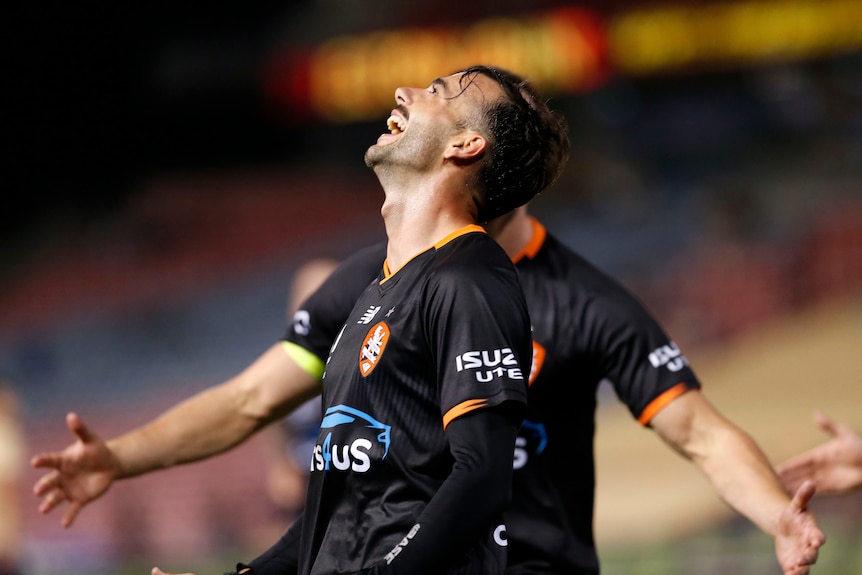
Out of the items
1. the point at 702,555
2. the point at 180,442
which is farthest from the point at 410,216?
the point at 702,555

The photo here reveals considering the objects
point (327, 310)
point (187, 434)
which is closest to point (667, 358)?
point (327, 310)

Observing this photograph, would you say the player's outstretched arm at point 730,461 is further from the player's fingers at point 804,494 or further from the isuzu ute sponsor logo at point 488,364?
the isuzu ute sponsor logo at point 488,364

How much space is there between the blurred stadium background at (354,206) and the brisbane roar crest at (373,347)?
224 inches

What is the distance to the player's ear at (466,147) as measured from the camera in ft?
8.75

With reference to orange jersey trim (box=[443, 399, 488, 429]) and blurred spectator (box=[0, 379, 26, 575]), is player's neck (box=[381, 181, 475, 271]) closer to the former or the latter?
orange jersey trim (box=[443, 399, 488, 429])

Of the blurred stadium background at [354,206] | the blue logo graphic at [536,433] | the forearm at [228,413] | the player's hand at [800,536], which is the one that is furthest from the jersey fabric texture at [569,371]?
the blurred stadium background at [354,206]

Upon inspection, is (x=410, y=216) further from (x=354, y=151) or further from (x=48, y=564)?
(x=354, y=151)

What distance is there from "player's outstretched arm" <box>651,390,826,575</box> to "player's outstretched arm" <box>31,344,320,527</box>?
1.09 m

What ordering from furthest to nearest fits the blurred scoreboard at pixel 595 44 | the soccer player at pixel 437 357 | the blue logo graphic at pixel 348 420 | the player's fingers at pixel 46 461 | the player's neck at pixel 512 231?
the blurred scoreboard at pixel 595 44 < the player's neck at pixel 512 231 < the player's fingers at pixel 46 461 < the blue logo graphic at pixel 348 420 < the soccer player at pixel 437 357

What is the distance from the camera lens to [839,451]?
3.65 m

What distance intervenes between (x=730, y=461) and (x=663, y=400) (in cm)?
25

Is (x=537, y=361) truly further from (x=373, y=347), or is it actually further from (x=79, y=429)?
(x=79, y=429)

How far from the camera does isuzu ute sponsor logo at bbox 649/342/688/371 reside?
3.49 m

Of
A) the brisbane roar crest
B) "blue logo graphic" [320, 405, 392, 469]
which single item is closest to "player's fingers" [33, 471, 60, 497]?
"blue logo graphic" [320, 405, 392, 469]
